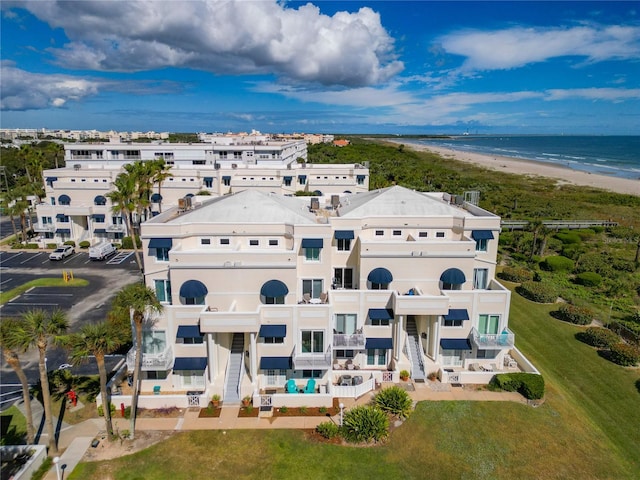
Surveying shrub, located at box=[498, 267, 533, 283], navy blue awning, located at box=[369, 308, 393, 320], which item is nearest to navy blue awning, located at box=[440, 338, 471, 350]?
navy blue awning, located at box=[369, 308, 393, 320]

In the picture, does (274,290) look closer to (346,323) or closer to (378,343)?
(346,323)

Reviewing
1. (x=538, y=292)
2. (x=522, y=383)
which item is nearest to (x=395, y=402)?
(x=522, y=383)

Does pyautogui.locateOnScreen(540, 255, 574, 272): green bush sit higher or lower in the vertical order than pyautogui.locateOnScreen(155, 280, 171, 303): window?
lower

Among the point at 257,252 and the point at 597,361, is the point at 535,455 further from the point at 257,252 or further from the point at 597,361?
the point at 257,252

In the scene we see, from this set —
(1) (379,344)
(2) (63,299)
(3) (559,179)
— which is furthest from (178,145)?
(3) (559,179)

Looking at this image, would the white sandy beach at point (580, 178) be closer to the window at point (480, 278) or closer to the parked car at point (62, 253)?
the window at point (480, 278)

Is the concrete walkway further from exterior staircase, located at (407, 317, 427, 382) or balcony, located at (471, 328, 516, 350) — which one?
balcony, located at (471, 328, 516, 350)
